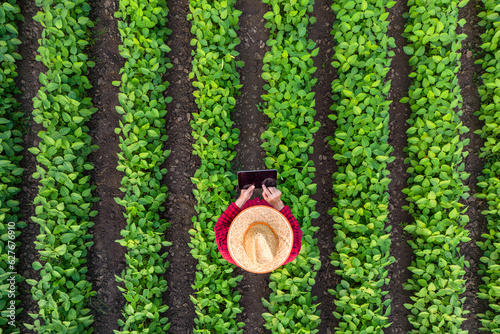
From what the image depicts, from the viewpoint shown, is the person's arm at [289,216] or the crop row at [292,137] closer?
the person's arm at [289,216]

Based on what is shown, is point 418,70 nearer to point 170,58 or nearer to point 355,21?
point 355,21

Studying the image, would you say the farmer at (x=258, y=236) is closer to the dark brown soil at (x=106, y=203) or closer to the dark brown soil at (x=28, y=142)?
the dark brown soil at (x=106, y=203)

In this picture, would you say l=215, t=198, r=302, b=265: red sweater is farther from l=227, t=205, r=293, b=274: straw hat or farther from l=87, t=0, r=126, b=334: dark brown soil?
l=87, t=0, r=126, b=334: dark brown soil

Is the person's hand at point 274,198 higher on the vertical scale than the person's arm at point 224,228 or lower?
higher

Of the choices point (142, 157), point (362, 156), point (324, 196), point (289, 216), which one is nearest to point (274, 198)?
point (289, 216)

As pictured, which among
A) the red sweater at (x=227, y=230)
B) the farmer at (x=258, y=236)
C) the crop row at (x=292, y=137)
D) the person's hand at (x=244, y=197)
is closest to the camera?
the farmer at (x=258, y=236)

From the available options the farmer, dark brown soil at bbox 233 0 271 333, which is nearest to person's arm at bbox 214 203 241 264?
the farmer

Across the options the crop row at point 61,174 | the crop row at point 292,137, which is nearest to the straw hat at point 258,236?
the crop row at point 292,137
